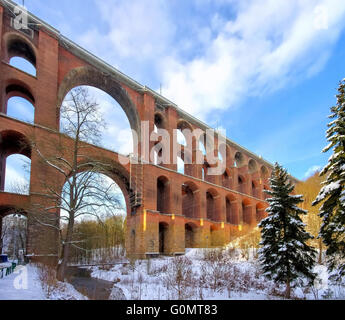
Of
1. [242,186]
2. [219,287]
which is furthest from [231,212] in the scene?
[219,287]

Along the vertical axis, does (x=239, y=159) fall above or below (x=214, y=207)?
above

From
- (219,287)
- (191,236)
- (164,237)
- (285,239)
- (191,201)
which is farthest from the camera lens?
(191,201)

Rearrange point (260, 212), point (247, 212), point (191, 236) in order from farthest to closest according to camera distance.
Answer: point (260, 212), point (247, 212), point (191, 236)

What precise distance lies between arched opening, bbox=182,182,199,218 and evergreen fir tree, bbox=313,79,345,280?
22.2 metres

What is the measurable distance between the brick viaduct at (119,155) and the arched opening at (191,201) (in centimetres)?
5

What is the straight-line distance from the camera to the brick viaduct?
57.7ft

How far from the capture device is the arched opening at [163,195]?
94.3 ft

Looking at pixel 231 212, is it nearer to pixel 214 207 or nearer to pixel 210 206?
pixel 210 206

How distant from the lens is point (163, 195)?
29.5 m

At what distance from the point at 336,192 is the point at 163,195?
21.2 metres

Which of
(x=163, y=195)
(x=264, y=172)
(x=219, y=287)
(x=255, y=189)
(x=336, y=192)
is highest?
(x=264, y=172)

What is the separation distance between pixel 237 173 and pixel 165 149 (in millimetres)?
15603

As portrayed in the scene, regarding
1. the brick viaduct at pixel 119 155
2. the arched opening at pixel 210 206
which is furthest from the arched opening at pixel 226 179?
the arched opening at pixel 210 206
